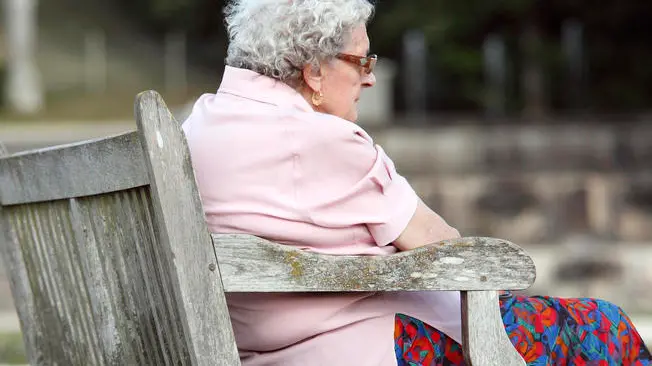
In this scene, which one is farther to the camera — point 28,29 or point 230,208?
point 28,29

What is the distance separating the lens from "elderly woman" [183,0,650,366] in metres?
2.47

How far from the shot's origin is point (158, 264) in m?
2.25

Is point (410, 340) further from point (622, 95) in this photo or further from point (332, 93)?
point (622, 95)

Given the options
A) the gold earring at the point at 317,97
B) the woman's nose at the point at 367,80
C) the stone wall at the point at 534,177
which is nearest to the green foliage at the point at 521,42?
the stone wall at the point at 534,177

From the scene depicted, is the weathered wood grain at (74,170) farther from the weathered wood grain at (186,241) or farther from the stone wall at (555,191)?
the stone wall at (555,191)

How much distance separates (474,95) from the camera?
26234 millimetres

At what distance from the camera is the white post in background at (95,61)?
2883 centimetres

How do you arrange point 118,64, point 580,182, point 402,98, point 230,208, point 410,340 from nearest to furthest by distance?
point 230,208 → point 410,340 → point 580,182 → point 402,98 → point 118,64

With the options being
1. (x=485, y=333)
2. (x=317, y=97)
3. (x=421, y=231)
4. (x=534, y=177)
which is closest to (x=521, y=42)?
(x=534, y=177)

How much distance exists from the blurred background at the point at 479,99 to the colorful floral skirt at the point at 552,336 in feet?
10.7

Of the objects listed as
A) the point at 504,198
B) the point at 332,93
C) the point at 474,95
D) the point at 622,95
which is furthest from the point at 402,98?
the point at 332,93

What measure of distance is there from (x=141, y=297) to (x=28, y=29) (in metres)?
26.5

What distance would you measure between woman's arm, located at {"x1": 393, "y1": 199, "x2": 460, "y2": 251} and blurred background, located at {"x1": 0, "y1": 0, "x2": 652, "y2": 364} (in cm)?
358

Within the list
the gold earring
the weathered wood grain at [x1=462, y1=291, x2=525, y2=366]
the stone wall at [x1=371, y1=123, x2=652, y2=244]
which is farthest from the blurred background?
the weathered wood grain at [x1=462, y1=291, x2=525, y2=366]
